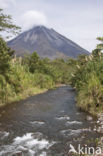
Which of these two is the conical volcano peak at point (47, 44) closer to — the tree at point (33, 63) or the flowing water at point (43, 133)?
the tree at point (33, 63)

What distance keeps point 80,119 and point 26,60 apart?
2069 centimetres

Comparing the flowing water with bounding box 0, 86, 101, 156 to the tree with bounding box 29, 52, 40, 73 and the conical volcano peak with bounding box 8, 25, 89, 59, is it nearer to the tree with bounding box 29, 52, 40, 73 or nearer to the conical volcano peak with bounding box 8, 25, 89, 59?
the tree with bounding box 29, 52, 40, 73

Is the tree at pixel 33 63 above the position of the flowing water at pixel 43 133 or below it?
above

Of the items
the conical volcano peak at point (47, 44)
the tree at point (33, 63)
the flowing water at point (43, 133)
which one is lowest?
the flowing water at point (43, 133)

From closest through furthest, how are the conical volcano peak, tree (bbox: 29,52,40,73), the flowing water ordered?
1. the flowing water
2. tree (bbox: 29,52,40,73)
3. the conical volcano peak

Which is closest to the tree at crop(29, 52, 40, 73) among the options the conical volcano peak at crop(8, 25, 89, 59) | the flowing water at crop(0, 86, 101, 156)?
the flowing water at crop(0, 86, 101, 156)

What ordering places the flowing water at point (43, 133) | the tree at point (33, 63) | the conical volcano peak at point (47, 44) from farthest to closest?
the conical volcano peak at point (47, 44)
the tree at point (33, 63)
the flowing water at point (43, 133)

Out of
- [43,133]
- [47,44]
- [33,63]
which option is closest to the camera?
[43,133]

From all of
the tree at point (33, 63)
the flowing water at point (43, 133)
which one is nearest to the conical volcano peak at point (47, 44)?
A: the tree at point (33, 63)

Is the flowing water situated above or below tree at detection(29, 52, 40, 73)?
below

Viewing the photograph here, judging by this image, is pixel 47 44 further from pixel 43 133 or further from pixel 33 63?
pixel 43 133

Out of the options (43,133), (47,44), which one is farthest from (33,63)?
(47,44)

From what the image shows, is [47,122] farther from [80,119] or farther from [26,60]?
[26,60]

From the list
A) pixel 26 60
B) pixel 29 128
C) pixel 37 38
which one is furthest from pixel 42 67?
pixel 37 38
